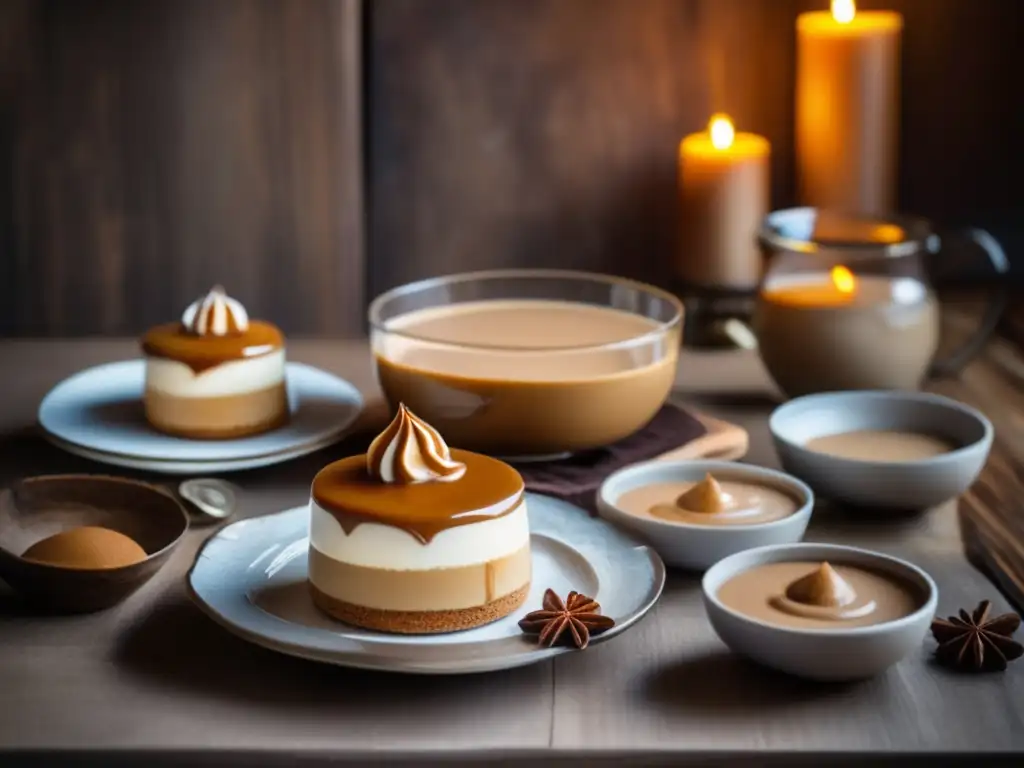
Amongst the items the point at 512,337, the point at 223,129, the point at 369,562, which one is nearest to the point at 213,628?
the point at 369,562

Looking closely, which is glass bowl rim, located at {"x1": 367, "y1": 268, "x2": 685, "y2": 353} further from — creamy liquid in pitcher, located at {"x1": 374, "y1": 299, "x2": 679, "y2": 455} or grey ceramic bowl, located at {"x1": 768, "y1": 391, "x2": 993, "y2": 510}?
grey ceramic bowl, located at {"x1": 768, "y1": 391, "x2": 993, "y2": 510}

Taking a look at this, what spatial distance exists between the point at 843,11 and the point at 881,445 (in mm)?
737

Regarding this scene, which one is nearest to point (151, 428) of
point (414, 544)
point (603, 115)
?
point (414, 544)

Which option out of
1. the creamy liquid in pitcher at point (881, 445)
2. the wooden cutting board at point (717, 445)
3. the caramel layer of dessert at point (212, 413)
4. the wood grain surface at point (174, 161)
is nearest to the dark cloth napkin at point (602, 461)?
the wooden cutting board at point (717, 445)

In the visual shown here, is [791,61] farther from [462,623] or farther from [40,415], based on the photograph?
[462,623]

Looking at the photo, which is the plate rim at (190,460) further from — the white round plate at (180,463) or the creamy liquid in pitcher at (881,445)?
the creamy liquid in pitcher at (881,445)

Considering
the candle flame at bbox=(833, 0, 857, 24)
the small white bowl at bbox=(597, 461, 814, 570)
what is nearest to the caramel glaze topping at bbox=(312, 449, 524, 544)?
the small white bowl at bbox=(597, 461, 814, 570)

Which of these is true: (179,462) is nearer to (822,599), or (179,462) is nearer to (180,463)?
(180,463)

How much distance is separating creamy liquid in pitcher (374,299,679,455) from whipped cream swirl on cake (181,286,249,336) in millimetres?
133

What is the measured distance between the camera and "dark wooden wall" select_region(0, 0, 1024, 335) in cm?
197

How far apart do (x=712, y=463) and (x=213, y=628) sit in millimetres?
408

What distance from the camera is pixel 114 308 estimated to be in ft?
6.75

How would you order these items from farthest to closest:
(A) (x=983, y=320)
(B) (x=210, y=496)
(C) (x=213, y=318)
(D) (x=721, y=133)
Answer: (D) (x=721, y=133)
(A) (x=983, y=320)
(C) (x=213, y=318)
(B) (x=210, y=496)

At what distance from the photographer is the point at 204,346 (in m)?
1.32
